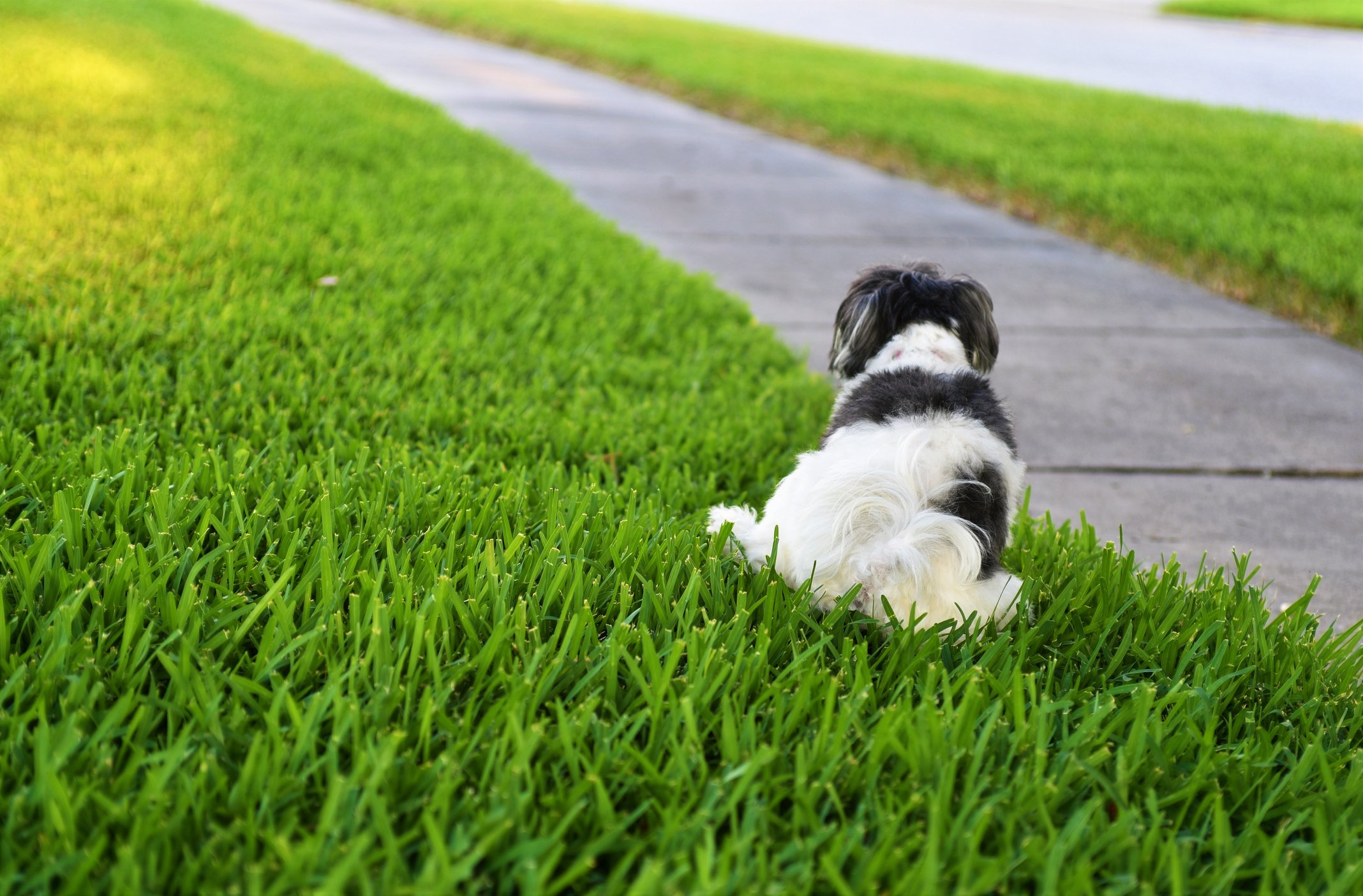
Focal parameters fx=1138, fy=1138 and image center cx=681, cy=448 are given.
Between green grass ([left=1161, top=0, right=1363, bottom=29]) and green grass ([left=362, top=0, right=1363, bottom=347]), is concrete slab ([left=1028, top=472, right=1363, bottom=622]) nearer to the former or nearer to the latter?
green grass ([left=362, top=0, right=1363, bottom=347])

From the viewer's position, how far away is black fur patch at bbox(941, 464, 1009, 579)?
2.60m

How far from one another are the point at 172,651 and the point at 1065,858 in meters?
1.70

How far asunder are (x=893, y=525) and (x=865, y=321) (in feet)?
2.84

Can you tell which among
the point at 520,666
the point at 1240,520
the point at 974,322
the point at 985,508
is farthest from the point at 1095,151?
the point at 520,666

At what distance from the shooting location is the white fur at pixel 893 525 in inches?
100

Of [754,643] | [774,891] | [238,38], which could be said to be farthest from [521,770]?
[238,38]

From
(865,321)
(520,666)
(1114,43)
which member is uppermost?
(1114,43)

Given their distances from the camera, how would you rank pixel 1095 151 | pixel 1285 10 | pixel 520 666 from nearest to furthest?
pixel 520 666 → pixel 1095 151 → pixel 1285 10

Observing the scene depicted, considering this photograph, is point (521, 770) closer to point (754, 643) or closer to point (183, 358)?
point (754, 643)

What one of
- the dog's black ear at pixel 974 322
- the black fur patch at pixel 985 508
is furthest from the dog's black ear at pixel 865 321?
the black fur patch at pixel 985 508

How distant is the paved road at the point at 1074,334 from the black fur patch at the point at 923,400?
3.19ft

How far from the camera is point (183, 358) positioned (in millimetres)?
3965

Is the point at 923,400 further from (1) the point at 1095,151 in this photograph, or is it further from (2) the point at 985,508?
(1) the point at 1095,151

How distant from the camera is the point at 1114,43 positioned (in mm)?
24453
